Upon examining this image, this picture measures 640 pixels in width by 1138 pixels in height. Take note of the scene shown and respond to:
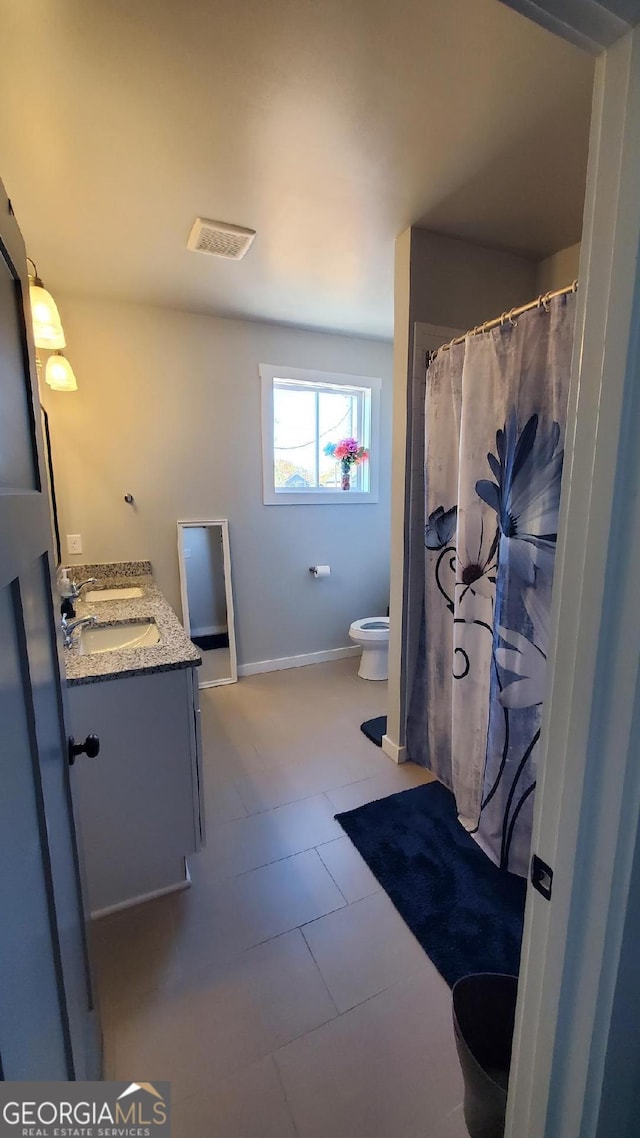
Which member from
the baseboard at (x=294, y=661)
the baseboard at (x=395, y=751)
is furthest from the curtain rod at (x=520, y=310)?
the baseboard at (x=294, y=661)

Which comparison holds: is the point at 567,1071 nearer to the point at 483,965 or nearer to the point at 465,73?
the point at 483,965

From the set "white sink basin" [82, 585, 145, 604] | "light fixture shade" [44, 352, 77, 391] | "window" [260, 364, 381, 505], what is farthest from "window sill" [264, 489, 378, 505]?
"light fixture shade" [44, 352, 77, 391]

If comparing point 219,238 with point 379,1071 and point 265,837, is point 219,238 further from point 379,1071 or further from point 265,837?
point 379,1071

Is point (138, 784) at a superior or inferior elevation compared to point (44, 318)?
inferior

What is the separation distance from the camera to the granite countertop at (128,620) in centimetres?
137

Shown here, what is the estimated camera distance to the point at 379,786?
2.11 metres

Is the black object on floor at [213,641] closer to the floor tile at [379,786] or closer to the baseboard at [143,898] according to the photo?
the floor tile at [379,786]

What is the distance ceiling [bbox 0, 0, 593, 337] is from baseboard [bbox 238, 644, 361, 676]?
2.51 meters

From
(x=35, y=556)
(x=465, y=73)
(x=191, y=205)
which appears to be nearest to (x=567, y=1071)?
(x=35, y=556)

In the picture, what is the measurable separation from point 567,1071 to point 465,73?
2052mm

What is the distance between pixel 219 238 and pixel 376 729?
2.55m

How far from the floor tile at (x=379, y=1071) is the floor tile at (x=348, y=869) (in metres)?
0.32

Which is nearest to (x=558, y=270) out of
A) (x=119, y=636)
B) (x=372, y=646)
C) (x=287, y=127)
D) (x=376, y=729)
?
(x=287, y=127)

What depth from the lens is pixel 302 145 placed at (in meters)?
1.44
